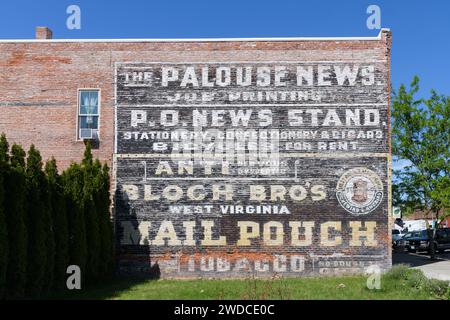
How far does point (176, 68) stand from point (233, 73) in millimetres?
1936

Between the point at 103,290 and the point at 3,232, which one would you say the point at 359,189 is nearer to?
the point at 103,290

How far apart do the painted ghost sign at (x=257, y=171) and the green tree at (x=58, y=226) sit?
345 cm

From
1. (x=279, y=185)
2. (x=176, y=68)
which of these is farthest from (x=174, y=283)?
(x=176, y=68)

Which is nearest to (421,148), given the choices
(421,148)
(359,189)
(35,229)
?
(421,148)

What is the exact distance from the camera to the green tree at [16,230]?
1287cm

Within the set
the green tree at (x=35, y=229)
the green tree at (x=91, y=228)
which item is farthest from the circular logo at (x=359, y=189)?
the green tree at (x=35, y=229)

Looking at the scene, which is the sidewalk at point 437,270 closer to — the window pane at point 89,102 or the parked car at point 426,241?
the parked car at point 426,241

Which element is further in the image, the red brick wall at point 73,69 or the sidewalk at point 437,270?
the red brick wall at point 73,69

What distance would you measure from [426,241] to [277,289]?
19.0 m

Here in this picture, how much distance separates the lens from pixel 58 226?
589 inches

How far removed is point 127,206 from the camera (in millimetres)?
18516

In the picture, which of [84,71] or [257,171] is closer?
[257,171]

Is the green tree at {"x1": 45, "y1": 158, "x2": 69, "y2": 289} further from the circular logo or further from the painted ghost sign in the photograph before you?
the circular logo
